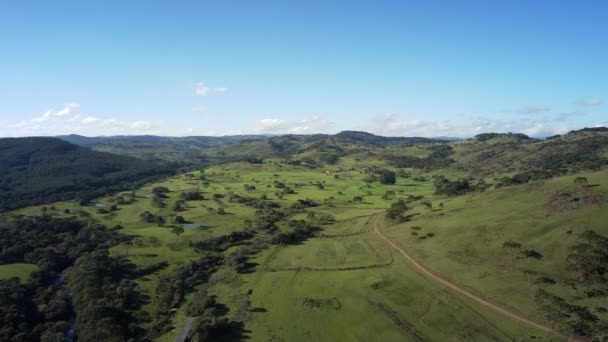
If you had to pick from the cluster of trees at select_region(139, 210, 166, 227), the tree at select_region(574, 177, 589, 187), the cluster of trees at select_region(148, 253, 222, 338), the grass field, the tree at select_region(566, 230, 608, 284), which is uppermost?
the tree at select_region(574, 177, 589, 187)

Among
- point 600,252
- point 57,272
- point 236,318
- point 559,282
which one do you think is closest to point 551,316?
point 559,282

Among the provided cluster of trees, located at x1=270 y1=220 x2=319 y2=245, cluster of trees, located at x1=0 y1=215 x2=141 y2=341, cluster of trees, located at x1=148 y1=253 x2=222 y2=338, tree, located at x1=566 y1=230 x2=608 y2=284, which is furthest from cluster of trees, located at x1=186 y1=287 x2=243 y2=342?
tree, located at x1=566 y1=230 x2=608 y2=284

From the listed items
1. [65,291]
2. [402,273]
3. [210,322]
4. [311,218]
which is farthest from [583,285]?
[65,291]

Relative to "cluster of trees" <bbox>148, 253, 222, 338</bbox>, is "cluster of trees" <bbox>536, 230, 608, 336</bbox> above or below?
above

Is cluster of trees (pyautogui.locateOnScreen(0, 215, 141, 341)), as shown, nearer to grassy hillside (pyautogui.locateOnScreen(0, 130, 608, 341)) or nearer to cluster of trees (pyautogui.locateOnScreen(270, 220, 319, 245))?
grassy hillside (pyautogui.locateOnScreen(0, 130, 608, 341))

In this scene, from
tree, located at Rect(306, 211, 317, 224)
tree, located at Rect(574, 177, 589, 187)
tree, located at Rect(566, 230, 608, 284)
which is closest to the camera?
tree, located at Rect(566, 230, 608, 284)

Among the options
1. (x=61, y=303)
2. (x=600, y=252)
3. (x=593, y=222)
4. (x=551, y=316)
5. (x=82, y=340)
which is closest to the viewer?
(x=551, y=316)

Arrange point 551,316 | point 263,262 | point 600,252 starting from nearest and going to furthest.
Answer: point 551,316, point 600,252, point 263,262

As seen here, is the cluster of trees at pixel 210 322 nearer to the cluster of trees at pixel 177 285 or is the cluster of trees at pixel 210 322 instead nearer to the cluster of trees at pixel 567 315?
the cluster of trees at pixel 177 285

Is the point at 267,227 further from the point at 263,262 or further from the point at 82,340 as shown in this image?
the point at 82,340
